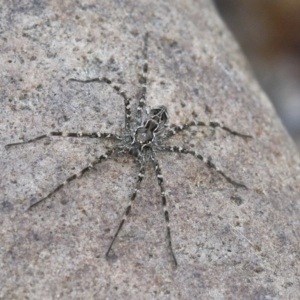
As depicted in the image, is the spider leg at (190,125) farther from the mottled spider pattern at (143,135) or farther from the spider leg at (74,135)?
the spider leg at (74,135)

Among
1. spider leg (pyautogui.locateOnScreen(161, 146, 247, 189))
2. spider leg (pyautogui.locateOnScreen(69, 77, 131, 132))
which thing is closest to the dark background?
spider leg (pyautogui.locateOnScreen(161, 146, 247, 189))

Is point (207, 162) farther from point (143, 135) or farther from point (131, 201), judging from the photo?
point (131, 201)

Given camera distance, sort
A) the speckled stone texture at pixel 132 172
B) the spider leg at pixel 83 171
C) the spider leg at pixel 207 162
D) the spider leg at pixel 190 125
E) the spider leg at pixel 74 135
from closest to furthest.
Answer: the speckled stone texture at pixel 132 172
the spider leg at pixel 83 171
the spider leg at pixel 74 135
the spider leg at pixel 207 162
the spider leg at pixel 190 125

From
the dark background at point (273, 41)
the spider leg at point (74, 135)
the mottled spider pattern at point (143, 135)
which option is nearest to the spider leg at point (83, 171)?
the mottled spider pattern at point (143, 135)

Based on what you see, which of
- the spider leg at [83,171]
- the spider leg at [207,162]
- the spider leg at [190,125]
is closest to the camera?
the spider leg at [83,171]

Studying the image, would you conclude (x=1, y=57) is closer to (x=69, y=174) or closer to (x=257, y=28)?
(x=69, y=174)

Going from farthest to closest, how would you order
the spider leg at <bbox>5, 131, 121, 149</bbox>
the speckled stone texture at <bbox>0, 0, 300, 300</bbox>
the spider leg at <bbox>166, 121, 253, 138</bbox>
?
the spider leg at <bbox>166, 121, 253, 138</bbox> → the spider leg at <bbox>5, 131, 121, 149</bbox> → the speckled stone texture at <bbox>0, 0, 300, 300</bbox>

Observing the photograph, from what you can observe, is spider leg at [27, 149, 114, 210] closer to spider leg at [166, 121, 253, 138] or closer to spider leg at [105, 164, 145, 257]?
spider leg at [105, 164, 145, 257]

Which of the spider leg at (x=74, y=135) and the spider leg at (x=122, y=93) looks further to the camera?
the spider leg at (x=122, y=93)
